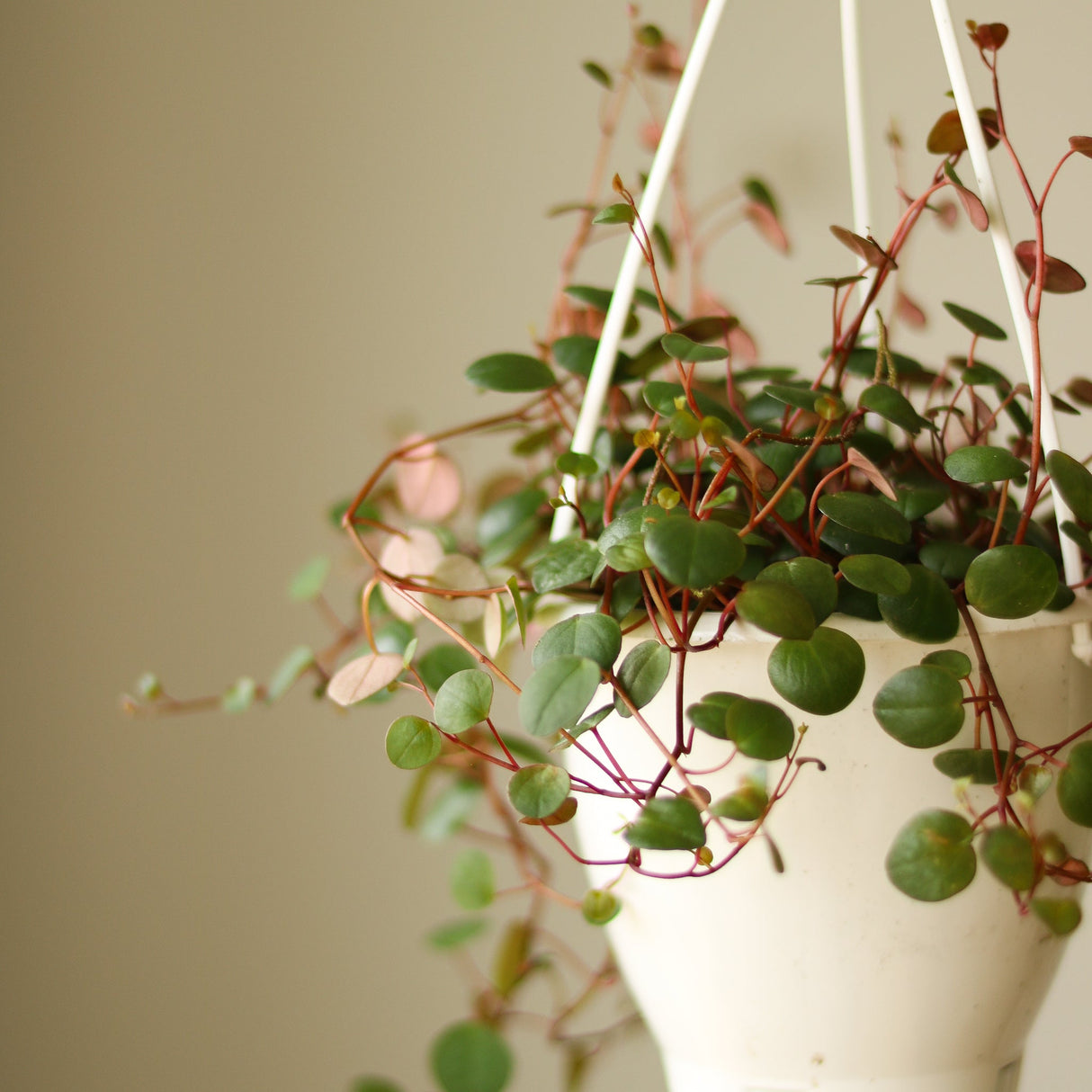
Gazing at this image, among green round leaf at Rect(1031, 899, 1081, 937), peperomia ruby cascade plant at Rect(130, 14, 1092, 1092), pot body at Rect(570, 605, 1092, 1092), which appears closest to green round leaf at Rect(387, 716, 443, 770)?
peperomia ruby cascade plant at Rect(130, 14, 1092, 1092)

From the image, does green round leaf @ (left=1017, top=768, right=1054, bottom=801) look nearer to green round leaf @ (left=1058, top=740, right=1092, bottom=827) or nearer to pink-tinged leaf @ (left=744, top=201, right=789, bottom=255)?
green round leaf @ (left=1058, top=740, right=1092, bottom=827)

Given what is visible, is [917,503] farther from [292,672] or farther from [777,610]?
[292,672]

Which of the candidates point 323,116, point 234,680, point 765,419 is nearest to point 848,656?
point 765,419

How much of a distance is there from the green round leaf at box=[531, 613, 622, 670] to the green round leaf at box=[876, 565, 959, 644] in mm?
131

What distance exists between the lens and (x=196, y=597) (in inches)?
45.1

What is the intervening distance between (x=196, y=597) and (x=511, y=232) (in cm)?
56

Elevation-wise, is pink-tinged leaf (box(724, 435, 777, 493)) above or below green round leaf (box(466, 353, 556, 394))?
below

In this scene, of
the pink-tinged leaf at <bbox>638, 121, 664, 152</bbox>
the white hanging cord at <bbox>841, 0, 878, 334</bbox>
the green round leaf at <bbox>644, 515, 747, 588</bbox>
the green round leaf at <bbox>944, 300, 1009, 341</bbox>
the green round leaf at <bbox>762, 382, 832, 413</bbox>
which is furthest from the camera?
the pink-tinged leaf at <bbox>638, 121, 664, 152</bbox>

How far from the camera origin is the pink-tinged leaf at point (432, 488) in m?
0.78

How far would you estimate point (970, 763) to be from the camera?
1.75ft

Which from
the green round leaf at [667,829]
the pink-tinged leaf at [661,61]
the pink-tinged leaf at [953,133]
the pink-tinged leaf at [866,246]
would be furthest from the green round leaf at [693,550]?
the pink-tinged leaf at [661,61]

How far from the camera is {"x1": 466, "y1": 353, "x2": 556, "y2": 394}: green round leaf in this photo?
0.64 meters

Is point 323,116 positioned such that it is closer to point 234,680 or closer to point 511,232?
point 511,232

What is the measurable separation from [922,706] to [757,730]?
0.26 ft
